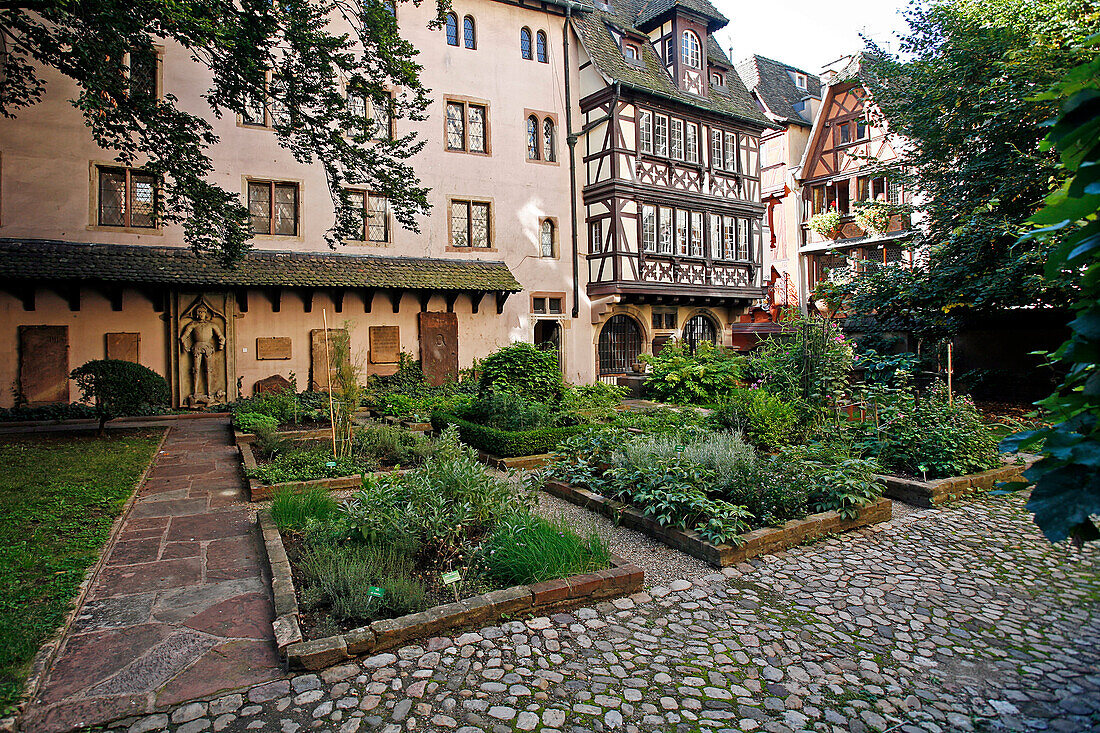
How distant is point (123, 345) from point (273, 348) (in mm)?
3270

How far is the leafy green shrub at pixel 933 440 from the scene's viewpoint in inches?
283

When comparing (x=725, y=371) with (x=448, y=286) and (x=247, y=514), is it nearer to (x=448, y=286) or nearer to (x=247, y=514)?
(x=448, y=286)

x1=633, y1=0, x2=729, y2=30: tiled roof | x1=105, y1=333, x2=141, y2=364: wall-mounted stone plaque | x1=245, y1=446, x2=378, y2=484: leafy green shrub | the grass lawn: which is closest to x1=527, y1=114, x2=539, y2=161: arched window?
x1=633, y1=0, x2=729, y2=30: tiled roof

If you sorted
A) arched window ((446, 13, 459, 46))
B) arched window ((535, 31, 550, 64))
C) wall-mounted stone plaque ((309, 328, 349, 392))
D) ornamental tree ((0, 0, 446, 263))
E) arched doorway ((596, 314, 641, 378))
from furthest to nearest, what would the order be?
arched doorway ((596, 314, 641, 378)) < arched window ((535, 31, 550, 64)) < arched window ((446, 13, 459, 46)) < wall-mounted stone plaque ((309, 328, 349, 392)) < ornamental tree ((0, 0, 446, 263))

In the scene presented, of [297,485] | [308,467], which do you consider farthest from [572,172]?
[297,485]

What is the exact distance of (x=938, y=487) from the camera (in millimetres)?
6633

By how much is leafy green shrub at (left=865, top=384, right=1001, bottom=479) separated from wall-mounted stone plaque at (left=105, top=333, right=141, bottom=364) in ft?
51.4

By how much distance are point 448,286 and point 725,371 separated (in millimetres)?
7932

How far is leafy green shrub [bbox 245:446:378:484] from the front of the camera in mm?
7248

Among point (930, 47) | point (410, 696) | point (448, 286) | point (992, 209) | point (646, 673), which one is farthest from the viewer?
point (448, 286)

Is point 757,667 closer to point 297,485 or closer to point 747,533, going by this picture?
point 747,533

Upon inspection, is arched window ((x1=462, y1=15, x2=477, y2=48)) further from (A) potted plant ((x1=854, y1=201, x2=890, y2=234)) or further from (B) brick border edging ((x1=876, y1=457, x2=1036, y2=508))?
(B) brick border edging ((x1=876, y1=457, x2=1036, y2=508))

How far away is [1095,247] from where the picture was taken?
5.36ft

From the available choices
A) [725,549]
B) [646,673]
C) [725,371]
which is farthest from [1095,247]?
[725,371]
